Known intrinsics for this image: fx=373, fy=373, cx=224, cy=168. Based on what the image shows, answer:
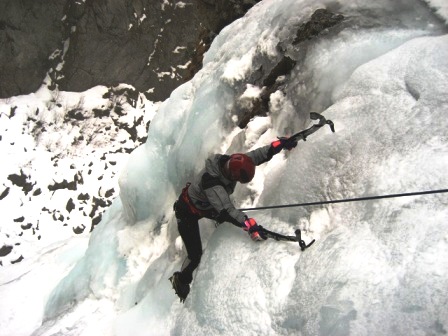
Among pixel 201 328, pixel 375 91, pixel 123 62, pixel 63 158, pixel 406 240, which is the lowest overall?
pixel 63 158

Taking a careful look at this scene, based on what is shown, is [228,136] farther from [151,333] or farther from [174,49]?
[174,49]

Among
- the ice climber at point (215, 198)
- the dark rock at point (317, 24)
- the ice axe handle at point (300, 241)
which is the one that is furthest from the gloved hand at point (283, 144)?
the dark rock at point (317, 24)

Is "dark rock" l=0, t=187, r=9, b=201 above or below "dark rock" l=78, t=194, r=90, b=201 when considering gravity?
above

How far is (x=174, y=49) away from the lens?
1788 centimetres

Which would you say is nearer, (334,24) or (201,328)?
(201,328)

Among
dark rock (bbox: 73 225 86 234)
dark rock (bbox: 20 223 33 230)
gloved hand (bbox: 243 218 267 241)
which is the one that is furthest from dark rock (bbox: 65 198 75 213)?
gloved hand (bbox: 243 218 267 241)

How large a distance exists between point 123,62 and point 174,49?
97.6 inches

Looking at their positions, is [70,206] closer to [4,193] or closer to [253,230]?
[4,193]

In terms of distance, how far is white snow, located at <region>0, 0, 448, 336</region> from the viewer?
6.12 ft

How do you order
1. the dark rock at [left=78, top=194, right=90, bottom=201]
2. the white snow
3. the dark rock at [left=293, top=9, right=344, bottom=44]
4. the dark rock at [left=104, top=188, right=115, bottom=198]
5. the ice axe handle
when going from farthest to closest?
the dark rock at [left=104, top=188, right=115, bottom=198] → the dark rock at [left=78, top=194, right=90, bottom=201] → the dark rock at [left=293, top=9, right=344, bottom=44] → the ice axe handle → the white snow

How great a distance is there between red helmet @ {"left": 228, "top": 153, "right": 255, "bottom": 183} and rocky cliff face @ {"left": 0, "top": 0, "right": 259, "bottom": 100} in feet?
46.9

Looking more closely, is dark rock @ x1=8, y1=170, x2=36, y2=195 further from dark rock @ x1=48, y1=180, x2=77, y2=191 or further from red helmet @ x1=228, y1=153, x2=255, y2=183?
red helmet @ x1=228, y1=153, x2=255, y2=183

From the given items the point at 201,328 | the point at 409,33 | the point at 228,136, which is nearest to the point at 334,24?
the point at 409,33

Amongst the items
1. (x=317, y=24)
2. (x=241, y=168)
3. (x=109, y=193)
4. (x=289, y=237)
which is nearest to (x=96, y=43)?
(x=109, y=193)
